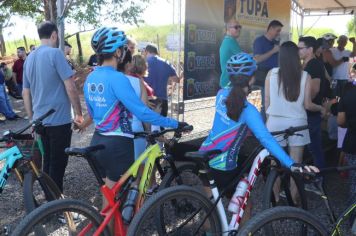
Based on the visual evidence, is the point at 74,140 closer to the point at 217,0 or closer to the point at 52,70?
the point at 217,0

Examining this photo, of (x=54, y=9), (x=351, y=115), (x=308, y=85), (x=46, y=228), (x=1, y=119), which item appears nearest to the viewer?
Result: (x=46, y=228)

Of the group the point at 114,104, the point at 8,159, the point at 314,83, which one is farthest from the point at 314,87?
the point at 8,159

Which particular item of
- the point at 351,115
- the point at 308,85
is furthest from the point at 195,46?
the point at 351,115

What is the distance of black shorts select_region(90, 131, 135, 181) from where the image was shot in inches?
110

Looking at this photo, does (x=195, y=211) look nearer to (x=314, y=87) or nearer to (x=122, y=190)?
(x=122, y=190)

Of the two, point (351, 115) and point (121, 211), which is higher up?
point (351, 115)

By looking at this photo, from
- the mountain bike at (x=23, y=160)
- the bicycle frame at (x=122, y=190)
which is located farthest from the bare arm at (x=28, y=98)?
the bicycle frame at (x=122, y=190)

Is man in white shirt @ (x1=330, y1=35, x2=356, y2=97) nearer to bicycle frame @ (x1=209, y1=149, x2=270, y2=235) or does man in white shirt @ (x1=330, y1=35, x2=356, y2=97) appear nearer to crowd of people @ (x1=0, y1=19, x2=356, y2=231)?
crowd of people @ (x1=0, y1=19, x2=356, y2=231)

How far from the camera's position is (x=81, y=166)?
604cm

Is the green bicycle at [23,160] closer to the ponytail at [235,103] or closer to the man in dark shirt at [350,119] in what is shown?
the ponytail at [235,103]

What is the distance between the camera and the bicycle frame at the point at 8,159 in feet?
9.55

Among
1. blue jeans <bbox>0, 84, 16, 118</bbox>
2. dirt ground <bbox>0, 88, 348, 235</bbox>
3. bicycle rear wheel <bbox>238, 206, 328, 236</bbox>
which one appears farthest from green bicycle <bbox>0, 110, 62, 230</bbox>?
blue jeans <bbox>0, 84, 16, 118</bbox>

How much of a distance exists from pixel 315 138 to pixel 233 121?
2198mm

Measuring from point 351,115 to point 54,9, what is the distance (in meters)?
9.87
